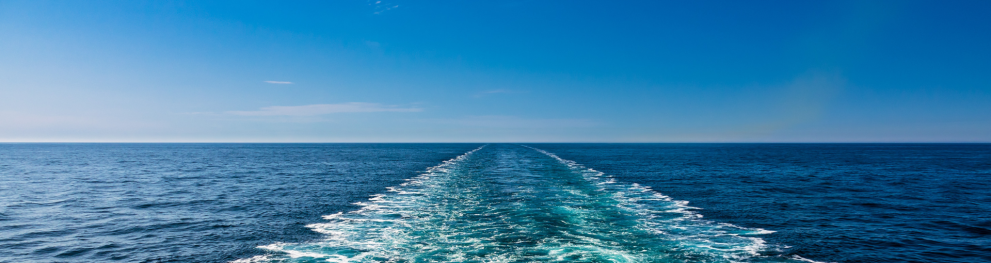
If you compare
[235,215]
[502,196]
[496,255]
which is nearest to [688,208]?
[502,196]

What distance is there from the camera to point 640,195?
30.4 metres

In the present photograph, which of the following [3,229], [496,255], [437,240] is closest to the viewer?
[496,255]

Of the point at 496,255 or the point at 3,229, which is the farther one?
the point at 3,229

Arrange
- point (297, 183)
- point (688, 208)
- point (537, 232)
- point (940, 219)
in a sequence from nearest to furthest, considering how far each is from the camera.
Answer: point (537, 232) < point (940, 219) < point (688, 208) < point (297, 183)

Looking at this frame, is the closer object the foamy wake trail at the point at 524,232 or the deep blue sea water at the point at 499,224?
the foamy wake trail at the point at 524,232

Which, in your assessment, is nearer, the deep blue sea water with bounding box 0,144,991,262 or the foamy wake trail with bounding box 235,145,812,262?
the foamy wake trail with bounding box 235,145,812,262

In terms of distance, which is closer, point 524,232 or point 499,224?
point 524,232

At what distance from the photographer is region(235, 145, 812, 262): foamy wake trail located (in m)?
14.9

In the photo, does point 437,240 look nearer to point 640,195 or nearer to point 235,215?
point 235,215

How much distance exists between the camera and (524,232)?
18.0m

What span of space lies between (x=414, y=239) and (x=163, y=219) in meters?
13.4

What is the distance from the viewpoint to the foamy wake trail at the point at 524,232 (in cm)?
1485

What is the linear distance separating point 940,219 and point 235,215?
3263 cm

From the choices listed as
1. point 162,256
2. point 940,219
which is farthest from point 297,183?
point 940,219
